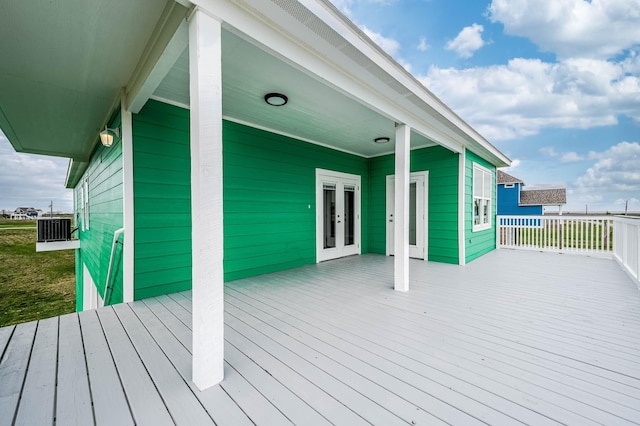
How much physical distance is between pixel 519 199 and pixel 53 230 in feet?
78.7

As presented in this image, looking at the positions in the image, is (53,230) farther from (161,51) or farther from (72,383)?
(161,51)

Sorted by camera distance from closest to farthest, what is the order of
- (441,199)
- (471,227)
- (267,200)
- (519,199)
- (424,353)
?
(424,353)
(267,200)
(441,199)
(471,227)
(519,199)

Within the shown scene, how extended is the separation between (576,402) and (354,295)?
2.07 m

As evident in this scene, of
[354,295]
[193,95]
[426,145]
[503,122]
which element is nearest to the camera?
[193,95]

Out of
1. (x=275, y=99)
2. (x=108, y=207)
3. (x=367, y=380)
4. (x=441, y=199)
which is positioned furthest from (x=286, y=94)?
(x=441, y=199)

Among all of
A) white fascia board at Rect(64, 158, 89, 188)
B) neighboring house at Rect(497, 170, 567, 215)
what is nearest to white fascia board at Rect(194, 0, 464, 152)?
white fascia board at Rect(64, 158, 89, 188)

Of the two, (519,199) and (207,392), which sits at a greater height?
(519,199)

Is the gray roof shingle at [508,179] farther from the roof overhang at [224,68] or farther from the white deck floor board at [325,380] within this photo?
the white deck floor board at [325,380]

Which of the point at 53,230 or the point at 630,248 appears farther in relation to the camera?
the point at 53,230

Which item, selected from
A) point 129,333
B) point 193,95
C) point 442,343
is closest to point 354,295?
point 442,343

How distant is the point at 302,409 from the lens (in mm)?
1275

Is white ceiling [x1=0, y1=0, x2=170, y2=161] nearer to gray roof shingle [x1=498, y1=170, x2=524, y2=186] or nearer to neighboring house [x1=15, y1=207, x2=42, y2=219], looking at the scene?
gray roof shingle [x1=498, y1=170, x2=524, y2=186]

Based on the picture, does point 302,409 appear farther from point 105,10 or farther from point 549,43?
point 549,43

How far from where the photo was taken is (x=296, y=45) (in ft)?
6.24
